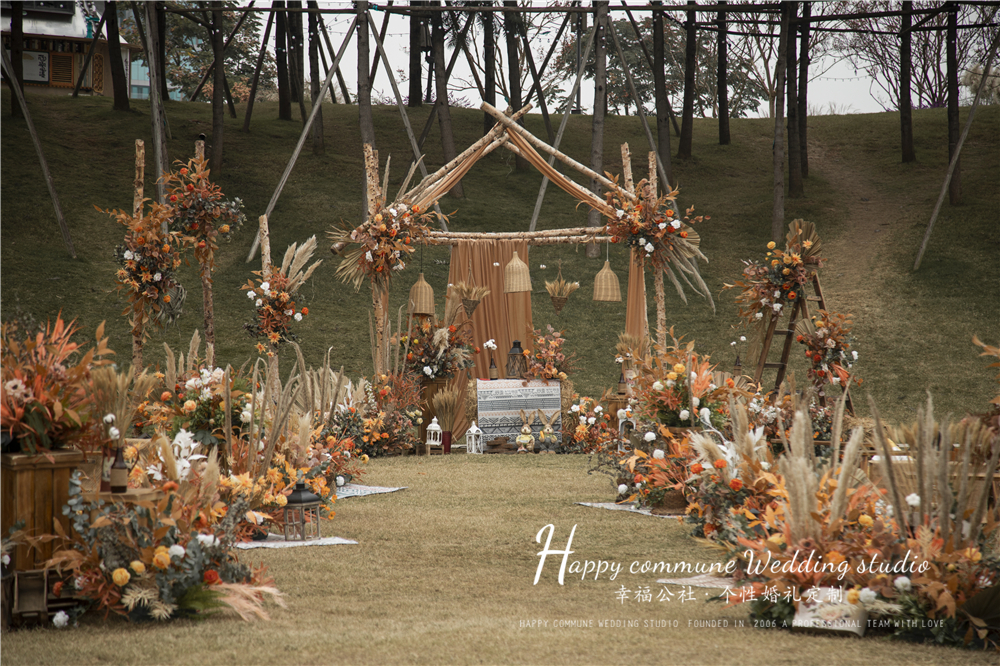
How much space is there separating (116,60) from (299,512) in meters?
18.8

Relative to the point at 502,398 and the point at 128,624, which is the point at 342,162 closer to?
the point at 502,398

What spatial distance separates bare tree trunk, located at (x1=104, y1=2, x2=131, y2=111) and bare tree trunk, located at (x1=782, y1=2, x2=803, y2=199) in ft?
48.3

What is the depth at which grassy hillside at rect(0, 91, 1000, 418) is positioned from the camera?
1472 centimetres

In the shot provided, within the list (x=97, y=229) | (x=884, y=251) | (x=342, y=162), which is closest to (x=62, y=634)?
(x=97, y=229)

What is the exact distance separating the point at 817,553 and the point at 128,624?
2.85 m

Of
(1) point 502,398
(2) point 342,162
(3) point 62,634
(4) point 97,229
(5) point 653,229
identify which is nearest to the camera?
(3) point 62,634

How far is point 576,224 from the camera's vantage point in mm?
19734

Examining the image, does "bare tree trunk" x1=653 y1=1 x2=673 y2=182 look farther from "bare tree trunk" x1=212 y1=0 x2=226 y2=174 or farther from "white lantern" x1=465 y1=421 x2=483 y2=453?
"white lantern" x1=465 y1=421 x2=483 y2=453

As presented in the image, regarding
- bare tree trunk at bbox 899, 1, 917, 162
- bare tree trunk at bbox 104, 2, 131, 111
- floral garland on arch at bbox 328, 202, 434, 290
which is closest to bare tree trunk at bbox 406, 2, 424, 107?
bare tree trunk at bbox 104, 2, 131, 111

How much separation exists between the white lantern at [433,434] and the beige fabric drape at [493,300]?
1.53 metres

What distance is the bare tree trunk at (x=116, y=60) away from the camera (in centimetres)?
2028

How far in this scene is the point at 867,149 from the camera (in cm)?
2456

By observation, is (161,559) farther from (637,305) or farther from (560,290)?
(560,290)

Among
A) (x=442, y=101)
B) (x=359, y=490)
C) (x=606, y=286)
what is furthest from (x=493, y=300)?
(x=442, y=101)
